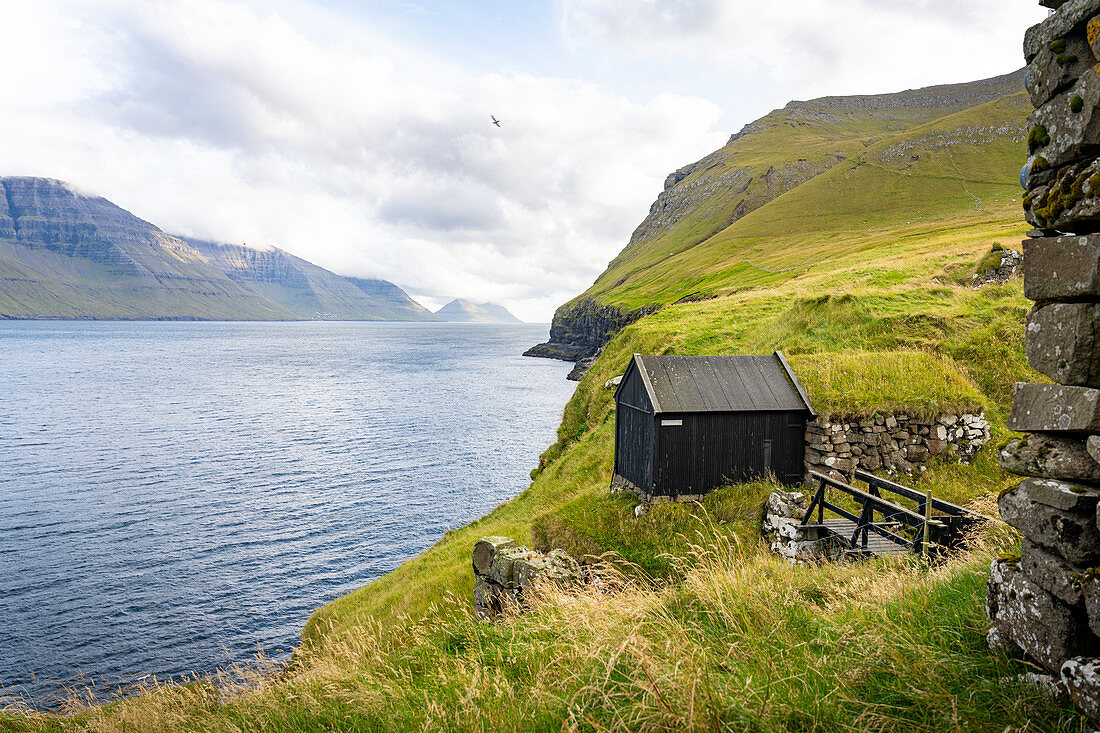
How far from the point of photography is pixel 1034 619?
15.5ft

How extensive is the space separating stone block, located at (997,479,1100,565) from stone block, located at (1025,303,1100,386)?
100 centimetres

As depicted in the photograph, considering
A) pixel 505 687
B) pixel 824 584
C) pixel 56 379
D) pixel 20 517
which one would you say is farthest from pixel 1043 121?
pixel 56 379

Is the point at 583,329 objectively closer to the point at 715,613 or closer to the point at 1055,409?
the point at 715,613

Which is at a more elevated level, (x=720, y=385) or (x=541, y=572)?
(x=720, y=385)

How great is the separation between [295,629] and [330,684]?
25.2 metres

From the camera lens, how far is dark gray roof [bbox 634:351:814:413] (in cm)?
2055

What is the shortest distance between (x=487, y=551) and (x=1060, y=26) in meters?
16.5

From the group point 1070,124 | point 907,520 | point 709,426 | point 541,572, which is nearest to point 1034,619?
point 1070,124

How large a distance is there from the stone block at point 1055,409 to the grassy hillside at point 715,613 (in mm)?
2087

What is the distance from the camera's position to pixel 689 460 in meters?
20.5

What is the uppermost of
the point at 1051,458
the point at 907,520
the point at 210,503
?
the point at 1051,458

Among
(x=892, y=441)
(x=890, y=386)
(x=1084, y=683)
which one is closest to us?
(x=1084, y=683)

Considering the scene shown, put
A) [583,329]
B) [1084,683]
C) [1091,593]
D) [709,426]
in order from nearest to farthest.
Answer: [1084,683]
[1091,593]
[709,426]
[583,329]

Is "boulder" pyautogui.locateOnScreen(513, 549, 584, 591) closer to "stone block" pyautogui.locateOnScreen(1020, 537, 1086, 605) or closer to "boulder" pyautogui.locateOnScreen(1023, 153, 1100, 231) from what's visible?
"stone block" pyautogui.locateOnScreen(1020, 537, 1086, 605)
